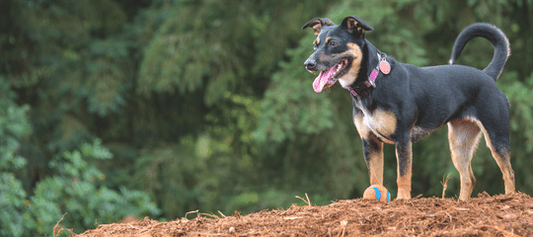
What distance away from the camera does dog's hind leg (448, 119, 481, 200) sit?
4.08 meters

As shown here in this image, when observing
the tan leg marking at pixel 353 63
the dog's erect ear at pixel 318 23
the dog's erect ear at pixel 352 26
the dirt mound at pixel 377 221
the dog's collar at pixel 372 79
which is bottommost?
the dirt mound at pixel 377 221

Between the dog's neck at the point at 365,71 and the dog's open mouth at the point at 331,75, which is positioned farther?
the dog's neck at the point at 365,71

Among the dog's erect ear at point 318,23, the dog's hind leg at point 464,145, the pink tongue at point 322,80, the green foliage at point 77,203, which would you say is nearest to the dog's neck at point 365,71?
the pink tongue at point 322,80

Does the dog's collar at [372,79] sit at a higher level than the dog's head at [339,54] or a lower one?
lower

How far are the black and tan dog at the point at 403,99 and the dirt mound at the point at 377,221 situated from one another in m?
0.43

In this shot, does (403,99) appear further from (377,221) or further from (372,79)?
(377,221)

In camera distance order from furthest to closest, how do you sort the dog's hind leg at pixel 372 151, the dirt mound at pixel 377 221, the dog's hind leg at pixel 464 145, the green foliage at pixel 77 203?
the green foliage at pixel 77 203
the dog's hind leg at pixel 464 145
the dog's hind leg at pixel 372 151
the dirt mound at pixel 377 221

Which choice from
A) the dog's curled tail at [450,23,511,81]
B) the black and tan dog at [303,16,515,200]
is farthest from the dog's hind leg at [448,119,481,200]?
the dog's curled tail at [450,23,511,81]

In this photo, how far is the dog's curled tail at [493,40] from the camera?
4.18 m

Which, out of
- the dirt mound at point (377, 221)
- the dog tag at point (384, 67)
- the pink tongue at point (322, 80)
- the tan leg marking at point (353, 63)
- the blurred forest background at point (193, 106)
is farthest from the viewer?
the blurred forest background at point (193, 106)

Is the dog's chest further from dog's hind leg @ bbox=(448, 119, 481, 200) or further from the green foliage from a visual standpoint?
the green foliage

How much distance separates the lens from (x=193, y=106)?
12422 millimetres

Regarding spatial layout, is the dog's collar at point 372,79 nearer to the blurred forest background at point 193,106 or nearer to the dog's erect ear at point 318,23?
the dog's erect ear at point 318,23

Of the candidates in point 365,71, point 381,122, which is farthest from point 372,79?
point 381,122
